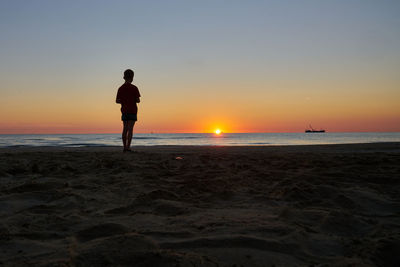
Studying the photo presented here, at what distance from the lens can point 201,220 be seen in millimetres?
1723

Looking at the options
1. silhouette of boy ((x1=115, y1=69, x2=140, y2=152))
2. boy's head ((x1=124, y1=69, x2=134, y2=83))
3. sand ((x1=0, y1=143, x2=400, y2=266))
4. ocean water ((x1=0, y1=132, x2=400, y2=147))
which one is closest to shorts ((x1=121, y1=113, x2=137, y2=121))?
silhouette of boy ((x1=115, y1=69, x2=140, y2=152))

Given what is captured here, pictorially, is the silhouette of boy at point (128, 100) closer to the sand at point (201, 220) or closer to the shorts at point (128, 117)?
the shorts at point (128, 117)

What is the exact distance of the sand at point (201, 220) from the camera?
1.24 metres

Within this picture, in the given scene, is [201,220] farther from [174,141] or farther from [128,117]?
[174,141]

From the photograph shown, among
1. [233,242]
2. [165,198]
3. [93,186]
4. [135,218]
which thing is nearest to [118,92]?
[93,186]

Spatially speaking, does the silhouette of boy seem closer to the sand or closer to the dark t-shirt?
the dark t-shirt

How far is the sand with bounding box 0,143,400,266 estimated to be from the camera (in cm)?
124

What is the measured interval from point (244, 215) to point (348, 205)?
88 cm

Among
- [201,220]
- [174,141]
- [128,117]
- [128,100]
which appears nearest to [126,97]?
[128,100]

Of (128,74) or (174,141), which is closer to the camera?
(128,74)

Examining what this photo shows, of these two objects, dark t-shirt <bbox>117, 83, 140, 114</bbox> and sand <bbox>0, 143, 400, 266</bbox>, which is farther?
dark t-shirt <bbox>117, 83, 140, 114</bbox>

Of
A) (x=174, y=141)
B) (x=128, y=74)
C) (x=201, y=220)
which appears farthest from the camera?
(x=174, y=141)

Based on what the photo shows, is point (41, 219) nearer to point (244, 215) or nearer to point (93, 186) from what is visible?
point (93, 186)

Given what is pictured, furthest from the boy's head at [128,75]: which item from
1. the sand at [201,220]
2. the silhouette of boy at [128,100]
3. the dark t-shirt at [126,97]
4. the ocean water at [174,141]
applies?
the ocean water at [174,141]
